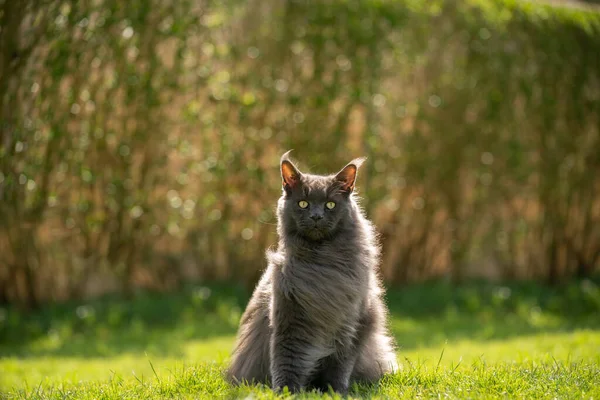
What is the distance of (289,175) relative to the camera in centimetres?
385

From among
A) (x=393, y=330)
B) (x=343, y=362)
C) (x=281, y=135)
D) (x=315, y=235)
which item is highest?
(x=281, y=135)

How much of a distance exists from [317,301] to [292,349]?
0.29 metres

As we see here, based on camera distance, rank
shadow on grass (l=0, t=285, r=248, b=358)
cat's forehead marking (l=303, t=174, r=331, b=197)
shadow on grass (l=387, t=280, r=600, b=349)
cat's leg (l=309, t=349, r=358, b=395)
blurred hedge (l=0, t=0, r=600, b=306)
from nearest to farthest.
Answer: cat's leg (l=309, t=349, r=358, b=395) → cat's forehead marking (l=303, t=174, r=331, b=197) → shadow on grass (l=0, t=285, r=248, b=358) → blurred hedge (l=0, t=0, r=600, b=306) → shadow on grass (l=387, t=280, r=600, b=349)

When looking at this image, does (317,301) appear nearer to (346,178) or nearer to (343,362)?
(343,362)

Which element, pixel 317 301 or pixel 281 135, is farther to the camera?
pixel 281 135

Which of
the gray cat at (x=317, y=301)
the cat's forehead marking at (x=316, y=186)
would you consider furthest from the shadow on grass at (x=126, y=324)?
the cat's forehead marking at (x=316, y=186)

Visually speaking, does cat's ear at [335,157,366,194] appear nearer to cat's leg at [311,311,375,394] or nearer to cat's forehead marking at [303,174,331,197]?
cat's forehead marking at [303,174,331,197]

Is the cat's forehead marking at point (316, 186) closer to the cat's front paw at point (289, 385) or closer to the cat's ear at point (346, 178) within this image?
the cat's ear at point (346, 178)

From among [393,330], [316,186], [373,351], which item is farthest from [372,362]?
[393,330]

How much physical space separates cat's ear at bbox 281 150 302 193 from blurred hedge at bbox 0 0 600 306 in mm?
3496

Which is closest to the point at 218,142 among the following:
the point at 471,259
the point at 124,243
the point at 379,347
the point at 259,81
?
the point at 259,81

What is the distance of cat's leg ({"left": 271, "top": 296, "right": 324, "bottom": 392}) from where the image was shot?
11.7 ft

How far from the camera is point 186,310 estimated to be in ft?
25.5

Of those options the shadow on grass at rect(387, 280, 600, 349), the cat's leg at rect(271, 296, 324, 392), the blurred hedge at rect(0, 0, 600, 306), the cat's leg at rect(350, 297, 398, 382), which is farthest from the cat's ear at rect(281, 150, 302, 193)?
the shadow on grass at rect(387, 280, 600, 349)
